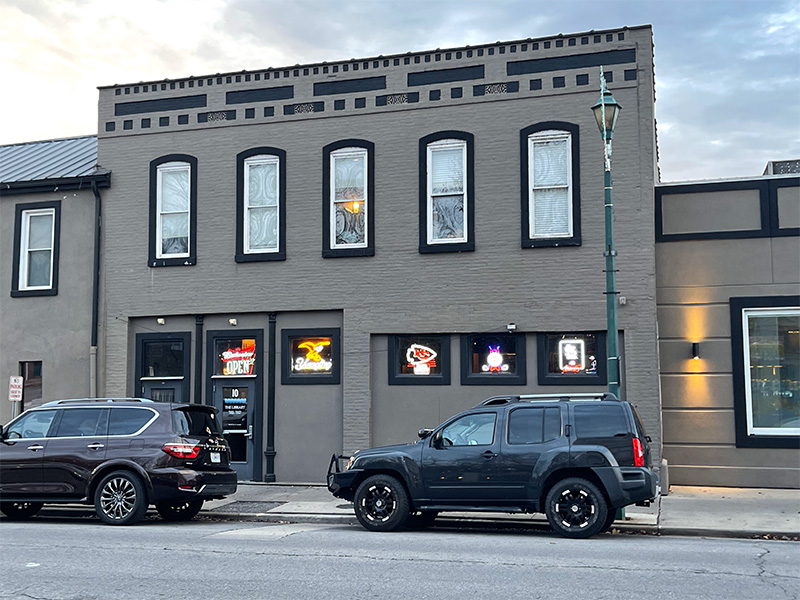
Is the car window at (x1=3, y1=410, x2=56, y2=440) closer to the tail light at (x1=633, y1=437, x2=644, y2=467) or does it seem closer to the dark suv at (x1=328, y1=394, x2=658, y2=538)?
the dark suv at (x1=328, y1=394, x2=658, y2=538)

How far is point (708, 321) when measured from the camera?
17.2 metres

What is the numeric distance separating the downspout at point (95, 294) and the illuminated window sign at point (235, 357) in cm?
268

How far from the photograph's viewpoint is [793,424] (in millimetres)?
16750

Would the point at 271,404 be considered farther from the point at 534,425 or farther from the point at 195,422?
the point at 534,425

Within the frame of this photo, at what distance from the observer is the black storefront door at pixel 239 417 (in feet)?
60.5

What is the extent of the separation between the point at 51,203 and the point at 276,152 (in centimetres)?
541

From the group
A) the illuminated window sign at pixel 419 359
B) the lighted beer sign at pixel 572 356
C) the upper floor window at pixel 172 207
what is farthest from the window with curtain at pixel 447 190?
the upper floor window at pixel 172 207

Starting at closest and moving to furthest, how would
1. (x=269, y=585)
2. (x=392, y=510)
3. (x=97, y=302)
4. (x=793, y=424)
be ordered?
1. (x=269, y=585)
2. (x=392, y=510)
3. (x=793, y=424)
4. (x=97, y=302)

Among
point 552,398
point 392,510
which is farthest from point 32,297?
point 552,398

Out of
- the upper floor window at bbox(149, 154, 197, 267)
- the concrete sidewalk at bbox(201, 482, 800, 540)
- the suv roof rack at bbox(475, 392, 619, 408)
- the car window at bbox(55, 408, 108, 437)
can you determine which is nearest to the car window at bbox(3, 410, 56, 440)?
the car window at bbox(55, 408, 108, 437)

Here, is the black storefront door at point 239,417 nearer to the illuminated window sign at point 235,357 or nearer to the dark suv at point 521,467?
the illuminated window sign at point 235,357

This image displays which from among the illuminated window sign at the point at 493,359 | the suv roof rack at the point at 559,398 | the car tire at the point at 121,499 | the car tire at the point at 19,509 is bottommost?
the car tire at the point at 19,509

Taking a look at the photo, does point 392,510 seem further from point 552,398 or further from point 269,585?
point 269,585

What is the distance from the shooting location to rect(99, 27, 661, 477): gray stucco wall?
1672 cm
